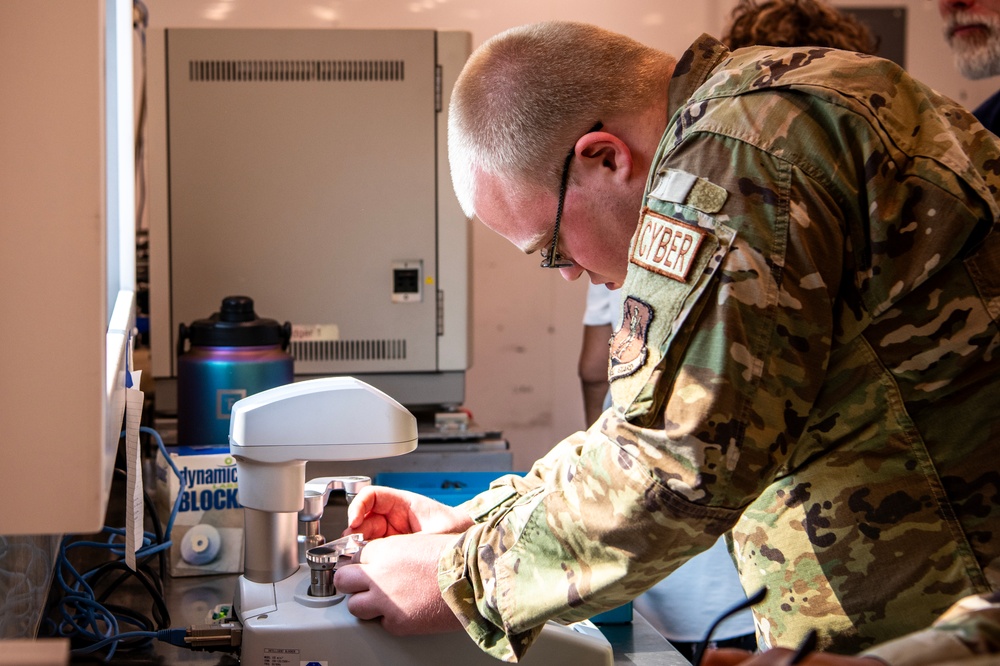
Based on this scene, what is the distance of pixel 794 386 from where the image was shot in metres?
0.78

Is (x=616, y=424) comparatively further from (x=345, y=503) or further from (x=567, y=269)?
(x=345, y=503)

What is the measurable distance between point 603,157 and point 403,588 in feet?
1.52

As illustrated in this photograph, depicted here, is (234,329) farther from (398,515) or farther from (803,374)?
(803,374)

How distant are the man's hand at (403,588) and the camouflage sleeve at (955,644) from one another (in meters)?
0.47

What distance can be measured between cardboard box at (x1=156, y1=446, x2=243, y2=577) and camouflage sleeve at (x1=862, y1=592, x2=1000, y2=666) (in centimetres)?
96

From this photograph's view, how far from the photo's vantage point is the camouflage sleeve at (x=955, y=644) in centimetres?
52

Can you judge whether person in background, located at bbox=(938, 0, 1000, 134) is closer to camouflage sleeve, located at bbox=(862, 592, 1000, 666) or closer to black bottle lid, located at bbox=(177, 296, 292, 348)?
black bottle lid, located at bbox=(177, 296, 292, 348)

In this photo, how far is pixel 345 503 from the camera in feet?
5.51

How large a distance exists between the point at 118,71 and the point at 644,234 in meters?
0.74

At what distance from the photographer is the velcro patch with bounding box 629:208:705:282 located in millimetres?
763

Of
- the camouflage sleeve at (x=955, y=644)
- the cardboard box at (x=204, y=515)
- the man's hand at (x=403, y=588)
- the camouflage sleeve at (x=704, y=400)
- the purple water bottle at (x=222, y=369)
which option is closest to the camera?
the camouflage sleeve at (x=955, y=644)

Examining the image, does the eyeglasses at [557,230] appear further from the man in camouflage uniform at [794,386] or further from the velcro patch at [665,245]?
the velcro patch at [665,245]

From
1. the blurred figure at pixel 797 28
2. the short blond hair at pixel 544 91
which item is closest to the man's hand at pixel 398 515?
the short blond hair at pixel 544 91

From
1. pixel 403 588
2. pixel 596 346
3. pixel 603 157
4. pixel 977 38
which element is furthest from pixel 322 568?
pixel 596 346
